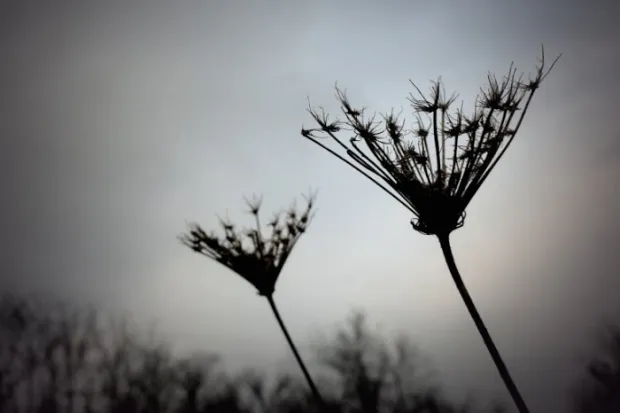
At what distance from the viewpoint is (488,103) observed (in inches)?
271

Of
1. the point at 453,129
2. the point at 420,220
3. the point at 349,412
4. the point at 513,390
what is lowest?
the point at 349,412

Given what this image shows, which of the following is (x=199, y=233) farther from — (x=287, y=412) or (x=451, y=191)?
(x=287, y=412)

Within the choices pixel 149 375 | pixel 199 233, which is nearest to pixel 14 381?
pixel 149 375

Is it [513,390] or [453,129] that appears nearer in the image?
[513,390]

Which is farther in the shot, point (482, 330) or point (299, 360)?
point (299, 360)

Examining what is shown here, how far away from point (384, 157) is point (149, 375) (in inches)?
745

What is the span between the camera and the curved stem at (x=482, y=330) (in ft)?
19.3

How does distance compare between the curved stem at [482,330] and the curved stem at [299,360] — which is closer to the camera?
the curved stem at [482,330]

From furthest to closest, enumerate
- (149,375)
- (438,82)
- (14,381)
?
(149,375)
(14,381)
(438,82)

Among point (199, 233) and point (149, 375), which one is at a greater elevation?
point (199, 233)

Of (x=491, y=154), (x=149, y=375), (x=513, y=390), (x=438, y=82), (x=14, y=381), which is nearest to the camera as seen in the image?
(x=513, y=390)

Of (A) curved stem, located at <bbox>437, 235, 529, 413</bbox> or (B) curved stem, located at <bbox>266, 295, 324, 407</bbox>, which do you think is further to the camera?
(B) curved stem, located at <bbox>266, 295, 324, 407</bbox>

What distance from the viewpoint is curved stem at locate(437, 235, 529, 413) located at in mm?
5871

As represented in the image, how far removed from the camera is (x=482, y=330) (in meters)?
6.32
